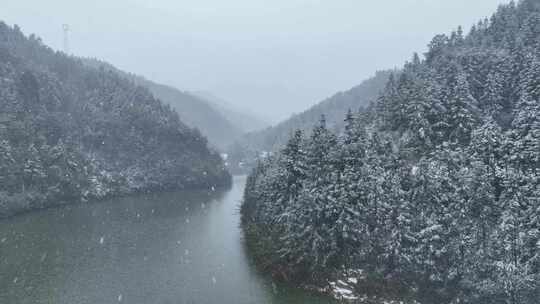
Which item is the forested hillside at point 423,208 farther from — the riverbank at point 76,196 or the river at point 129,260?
the riverbank at point 76,196

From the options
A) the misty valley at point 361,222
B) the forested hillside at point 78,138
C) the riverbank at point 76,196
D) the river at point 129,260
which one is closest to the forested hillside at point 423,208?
the misty valley at point 361,222

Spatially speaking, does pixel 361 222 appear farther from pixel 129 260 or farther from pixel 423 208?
pixel 129 260

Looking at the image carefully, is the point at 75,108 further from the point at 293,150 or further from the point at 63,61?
the point at 293,150

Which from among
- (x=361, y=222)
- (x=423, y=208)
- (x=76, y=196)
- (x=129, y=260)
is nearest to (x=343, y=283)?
(x=361, y=222)

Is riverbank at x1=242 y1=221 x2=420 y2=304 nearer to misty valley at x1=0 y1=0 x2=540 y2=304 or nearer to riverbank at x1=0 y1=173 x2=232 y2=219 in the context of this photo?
misty valley at x1=0 y1=0 x2=540 y2=304

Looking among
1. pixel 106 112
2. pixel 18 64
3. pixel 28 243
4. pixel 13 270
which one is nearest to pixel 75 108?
pixel 106 112
